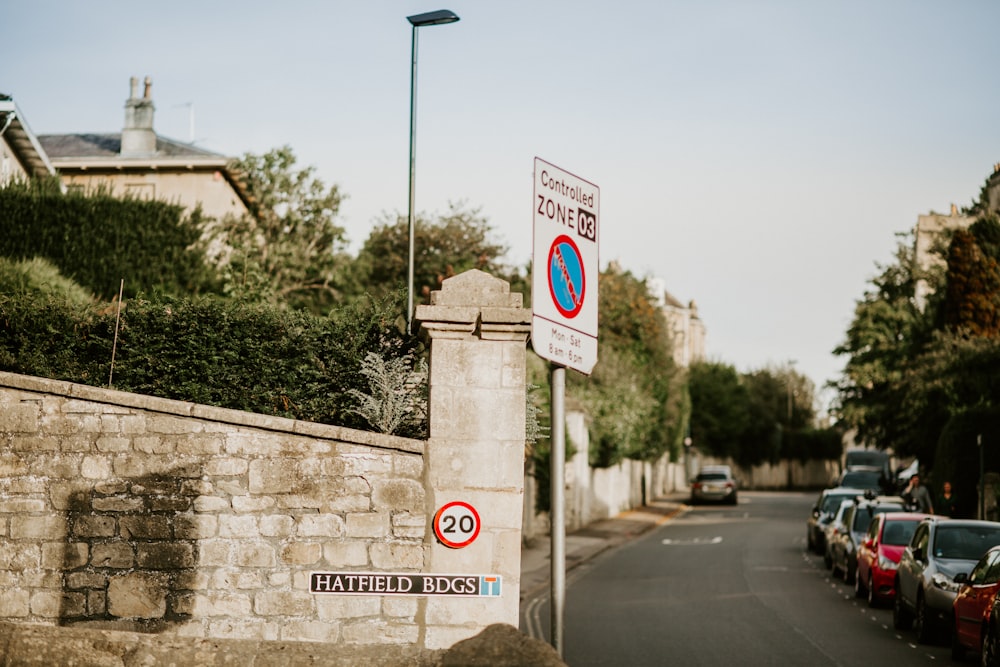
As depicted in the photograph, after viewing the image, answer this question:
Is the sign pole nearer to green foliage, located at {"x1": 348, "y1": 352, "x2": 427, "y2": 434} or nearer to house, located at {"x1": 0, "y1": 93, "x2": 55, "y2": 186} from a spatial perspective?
green foliage, located at {"x1": 348, "y1": 352, "x2": 427, "y2": 434}

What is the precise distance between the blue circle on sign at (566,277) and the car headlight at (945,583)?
1008cm

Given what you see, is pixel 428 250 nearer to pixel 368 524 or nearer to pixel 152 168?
pixel 152 168

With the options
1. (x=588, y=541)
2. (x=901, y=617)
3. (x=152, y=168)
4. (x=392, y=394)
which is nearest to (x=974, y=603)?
(x=901, y=617)

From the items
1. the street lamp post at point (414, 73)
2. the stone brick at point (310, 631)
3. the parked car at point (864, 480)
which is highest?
the street lamp post at point (414, 73)

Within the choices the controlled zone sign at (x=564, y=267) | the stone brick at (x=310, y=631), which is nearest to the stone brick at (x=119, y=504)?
the stone brick at (x=310, y=631)

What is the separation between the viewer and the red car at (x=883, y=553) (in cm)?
1936

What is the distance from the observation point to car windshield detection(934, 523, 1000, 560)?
16156 mm

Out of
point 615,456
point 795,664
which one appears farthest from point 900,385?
point 795,664

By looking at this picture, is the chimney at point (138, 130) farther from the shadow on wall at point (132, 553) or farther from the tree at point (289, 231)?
the shadow on wall at point (132, 553)

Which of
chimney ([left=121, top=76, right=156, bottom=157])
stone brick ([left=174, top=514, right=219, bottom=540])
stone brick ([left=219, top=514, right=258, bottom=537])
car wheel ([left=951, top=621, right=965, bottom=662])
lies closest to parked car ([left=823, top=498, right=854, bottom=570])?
car wheel ([left=951, top=621, right=965, bottom=662])

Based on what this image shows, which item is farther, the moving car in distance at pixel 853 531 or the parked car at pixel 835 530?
the parked car at pixel 835 530

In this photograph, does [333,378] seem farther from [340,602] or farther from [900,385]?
[900,385]

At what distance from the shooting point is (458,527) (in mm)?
9461

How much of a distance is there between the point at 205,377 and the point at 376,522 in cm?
301
